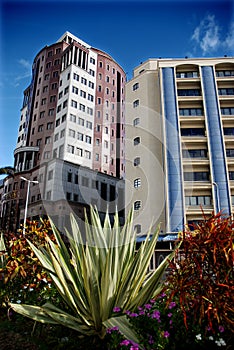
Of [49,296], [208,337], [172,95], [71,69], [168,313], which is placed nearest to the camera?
[208,337]

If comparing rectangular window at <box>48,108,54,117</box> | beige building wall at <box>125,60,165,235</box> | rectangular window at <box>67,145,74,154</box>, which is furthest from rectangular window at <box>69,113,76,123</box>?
beige building wall at <box>125,60,165,235</box>

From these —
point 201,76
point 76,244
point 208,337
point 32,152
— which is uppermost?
point 201,76

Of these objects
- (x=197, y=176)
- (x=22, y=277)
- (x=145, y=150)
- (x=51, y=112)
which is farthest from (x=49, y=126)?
(x=22, y=277)

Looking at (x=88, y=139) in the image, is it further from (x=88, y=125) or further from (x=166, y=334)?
(x=166, y=334)

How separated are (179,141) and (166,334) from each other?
99.0ft

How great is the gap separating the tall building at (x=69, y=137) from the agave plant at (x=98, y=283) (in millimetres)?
28731

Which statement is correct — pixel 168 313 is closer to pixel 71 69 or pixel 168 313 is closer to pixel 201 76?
pixel 201 76

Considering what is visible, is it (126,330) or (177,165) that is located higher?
(177,165)

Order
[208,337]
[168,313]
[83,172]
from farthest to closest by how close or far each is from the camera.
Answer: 1. [83,172]
2. [168,313]
3. [208,337]

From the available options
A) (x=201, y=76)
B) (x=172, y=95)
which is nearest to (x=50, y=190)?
(x=172, y=95)

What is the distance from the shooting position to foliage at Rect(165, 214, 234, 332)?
2.71m

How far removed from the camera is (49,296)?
4645 millimetres

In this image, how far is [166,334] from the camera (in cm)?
274

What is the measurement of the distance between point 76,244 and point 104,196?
109 feet
